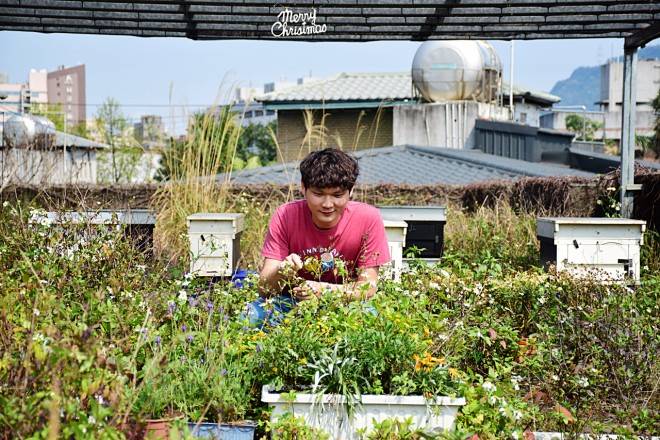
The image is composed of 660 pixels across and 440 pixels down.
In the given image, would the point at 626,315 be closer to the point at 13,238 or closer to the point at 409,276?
the point at 409,276

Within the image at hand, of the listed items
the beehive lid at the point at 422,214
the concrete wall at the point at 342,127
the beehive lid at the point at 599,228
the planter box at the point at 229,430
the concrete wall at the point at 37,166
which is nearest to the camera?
the planter box at the point at 229,430

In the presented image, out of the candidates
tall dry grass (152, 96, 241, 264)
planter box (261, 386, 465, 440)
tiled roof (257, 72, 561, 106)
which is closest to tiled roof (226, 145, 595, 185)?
tall dry grass (152, 96, 241, 264)

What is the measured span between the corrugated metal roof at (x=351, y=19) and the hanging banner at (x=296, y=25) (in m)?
0.01

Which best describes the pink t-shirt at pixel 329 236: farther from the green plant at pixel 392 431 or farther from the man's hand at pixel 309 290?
the green plant at pixel 392 431

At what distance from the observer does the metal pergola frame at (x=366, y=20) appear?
694 centimetres

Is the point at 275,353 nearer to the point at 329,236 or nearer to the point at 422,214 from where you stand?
the point at 329,236

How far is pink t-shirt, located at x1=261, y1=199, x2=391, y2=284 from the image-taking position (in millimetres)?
4320

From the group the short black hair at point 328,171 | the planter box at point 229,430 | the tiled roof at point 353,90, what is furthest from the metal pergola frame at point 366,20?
the tiled roof at point 353,90

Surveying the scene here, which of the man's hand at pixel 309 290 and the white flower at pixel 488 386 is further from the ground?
the man's hand at pixel 309 290

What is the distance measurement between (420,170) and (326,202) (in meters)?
10.5

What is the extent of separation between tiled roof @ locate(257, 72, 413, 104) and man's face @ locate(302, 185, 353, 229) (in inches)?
845

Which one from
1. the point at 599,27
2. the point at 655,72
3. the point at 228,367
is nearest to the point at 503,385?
the point at 228,367

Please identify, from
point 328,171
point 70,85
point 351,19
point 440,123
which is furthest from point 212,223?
point 70,85

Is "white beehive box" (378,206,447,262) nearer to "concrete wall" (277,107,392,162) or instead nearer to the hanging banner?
the hanging banner
